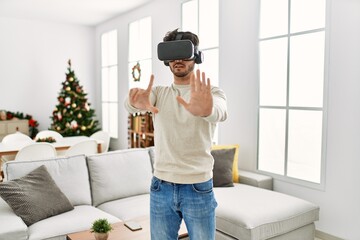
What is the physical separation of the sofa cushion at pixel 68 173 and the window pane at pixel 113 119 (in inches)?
152

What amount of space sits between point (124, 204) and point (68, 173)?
517 millimetres

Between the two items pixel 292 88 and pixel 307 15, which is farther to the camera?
pixel 292 88

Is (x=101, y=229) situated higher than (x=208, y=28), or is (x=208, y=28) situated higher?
(x=208, y=28)

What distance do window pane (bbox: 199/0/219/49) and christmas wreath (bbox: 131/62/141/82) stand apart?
4.99 ft

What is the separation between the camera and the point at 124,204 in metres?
2.92

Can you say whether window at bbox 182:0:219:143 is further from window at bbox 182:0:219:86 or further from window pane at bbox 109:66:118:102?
window pane at bbox 109:66:118:102

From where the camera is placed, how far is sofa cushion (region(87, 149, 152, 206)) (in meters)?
3.03

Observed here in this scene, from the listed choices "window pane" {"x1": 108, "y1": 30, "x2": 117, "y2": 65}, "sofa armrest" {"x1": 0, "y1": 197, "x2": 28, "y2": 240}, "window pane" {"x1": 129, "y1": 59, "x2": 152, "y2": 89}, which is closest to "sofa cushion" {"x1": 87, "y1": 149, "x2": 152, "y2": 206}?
"sofa armrest" {"x1": 0, "y1": 197, "x2": 28, "y2": 240}

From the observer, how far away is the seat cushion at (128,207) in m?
2.72

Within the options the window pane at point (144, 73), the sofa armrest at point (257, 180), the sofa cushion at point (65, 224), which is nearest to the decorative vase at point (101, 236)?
the sofa cushion at point (65, 224)

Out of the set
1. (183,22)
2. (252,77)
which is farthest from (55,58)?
(252,77)

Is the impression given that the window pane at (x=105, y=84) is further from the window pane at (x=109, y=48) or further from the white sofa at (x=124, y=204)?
the white sofa at (x=124, y=204)

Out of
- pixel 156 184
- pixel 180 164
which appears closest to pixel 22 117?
pixel 156 184

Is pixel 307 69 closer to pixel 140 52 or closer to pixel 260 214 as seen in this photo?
pixel 260 214
